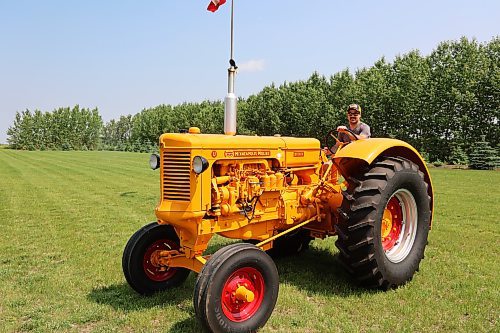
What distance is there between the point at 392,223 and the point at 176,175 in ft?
8.37

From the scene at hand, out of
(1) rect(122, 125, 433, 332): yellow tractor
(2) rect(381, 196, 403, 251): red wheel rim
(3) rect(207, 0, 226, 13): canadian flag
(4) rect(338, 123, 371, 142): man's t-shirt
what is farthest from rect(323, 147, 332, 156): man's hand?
(3) rect(207, 0, 226, 13): canadian flag

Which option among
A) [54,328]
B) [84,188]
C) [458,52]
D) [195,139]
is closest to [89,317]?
[54,328]

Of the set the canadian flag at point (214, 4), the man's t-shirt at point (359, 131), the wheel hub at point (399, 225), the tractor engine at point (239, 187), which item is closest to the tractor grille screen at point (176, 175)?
the tractor engine at point (239, 187)

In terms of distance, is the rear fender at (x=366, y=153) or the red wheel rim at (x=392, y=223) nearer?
the rear fender at (x=366, y=153)

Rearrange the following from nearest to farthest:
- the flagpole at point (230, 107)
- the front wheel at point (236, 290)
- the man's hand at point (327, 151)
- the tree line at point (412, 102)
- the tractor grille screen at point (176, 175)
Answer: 1. the front wheel at point (236, 290)
2. the tractor grille screen at point (176, 175)
3. the flagpole at point (230, 107)
4. the man's hand at point (327, 151)
5. the tree line at point (412, 102)

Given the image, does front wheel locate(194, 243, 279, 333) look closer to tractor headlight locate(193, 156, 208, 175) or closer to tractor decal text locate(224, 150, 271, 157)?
tractor headlight locate(193, 156, 208, 175)

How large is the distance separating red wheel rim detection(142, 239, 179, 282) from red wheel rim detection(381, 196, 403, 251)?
2.31 meters

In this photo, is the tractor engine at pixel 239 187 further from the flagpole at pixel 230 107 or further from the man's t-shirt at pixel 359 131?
the man's t-shirt at pixel 359 131

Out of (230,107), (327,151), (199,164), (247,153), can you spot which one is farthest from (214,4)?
(199,164)

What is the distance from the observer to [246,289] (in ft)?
11.6

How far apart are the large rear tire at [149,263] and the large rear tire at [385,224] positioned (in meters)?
1.71

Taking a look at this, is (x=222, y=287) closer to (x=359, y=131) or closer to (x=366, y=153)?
(x=366, y=153)

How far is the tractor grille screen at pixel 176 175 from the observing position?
3786 millimetres

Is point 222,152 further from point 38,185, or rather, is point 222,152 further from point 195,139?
point 38,185
